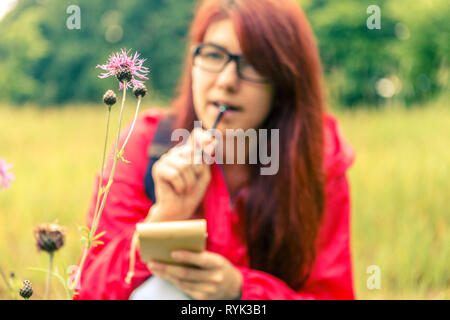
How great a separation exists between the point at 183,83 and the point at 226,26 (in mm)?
241

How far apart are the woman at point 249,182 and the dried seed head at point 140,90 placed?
44 centimetres

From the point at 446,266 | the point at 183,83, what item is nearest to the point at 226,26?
the point at 183,83

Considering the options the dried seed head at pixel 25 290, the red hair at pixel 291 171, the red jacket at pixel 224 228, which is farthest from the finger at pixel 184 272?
the dried seed head at pixel 25 290

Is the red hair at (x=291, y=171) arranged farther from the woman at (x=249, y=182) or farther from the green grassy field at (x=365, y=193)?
the green grassy field at (x=365, y=193)

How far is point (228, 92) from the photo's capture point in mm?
730

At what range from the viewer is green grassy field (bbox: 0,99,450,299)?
114 centimetres

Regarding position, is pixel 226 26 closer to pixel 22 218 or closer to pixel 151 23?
pixel 151 23

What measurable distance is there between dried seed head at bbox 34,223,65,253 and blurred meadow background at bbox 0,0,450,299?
3cm

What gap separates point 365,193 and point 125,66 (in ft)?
5.15

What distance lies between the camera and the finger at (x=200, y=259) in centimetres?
60

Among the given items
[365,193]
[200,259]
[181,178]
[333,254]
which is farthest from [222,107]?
[365,193]

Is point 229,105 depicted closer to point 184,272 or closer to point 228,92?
point 228,92

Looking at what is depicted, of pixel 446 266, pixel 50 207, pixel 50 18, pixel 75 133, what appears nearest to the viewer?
pixel 50 18
